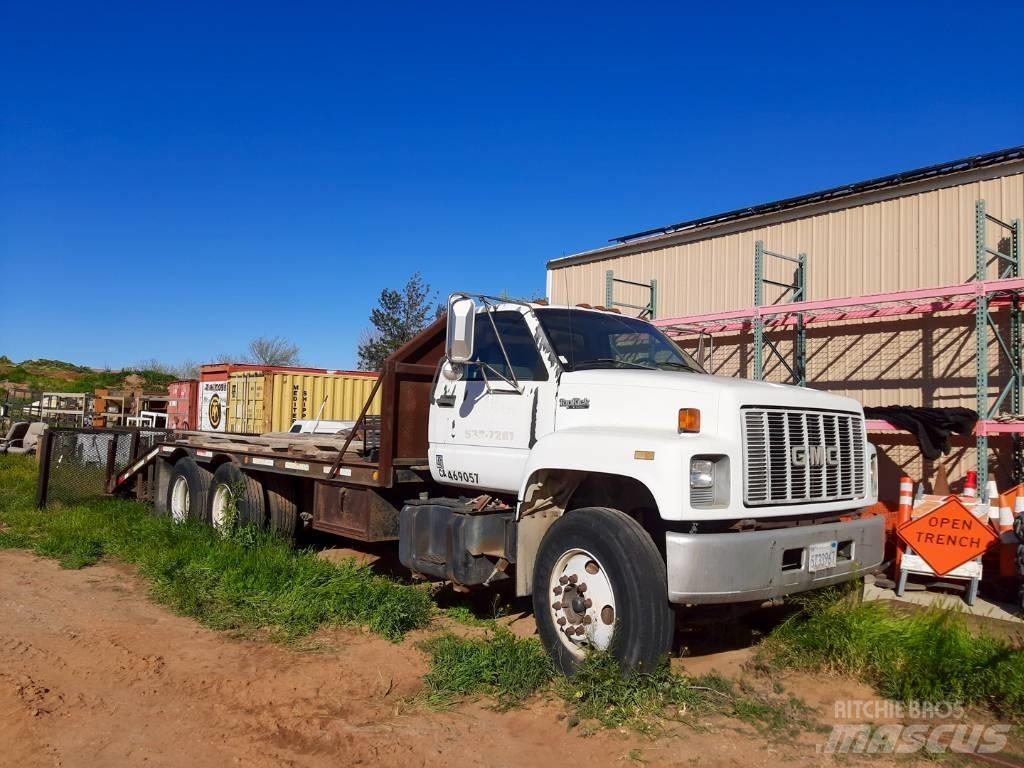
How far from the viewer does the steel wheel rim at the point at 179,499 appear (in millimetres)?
10117

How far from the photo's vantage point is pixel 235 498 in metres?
8.87

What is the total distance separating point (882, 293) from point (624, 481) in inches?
252

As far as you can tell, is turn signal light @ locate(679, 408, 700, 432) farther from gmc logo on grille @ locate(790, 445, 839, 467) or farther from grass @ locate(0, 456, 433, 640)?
grass @ locate(0, 456, 433, 640)

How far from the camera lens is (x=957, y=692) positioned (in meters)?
4.48

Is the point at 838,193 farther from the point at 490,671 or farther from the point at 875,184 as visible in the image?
the point at 490,671

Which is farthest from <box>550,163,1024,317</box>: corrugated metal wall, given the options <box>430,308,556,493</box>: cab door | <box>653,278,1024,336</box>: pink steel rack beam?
<box>430,308,556,493</box>: cab door

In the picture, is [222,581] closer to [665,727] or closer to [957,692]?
[665,727]

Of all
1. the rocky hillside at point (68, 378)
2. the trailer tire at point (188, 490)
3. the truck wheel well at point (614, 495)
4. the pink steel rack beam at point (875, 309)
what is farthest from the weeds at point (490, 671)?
the rocky hillside at point (68, 378)

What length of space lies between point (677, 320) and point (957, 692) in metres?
8.30

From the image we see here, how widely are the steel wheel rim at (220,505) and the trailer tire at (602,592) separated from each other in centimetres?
528

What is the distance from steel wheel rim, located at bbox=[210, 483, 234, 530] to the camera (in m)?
9.09

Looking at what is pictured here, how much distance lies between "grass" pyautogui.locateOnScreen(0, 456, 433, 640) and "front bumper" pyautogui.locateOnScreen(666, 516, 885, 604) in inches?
99.5

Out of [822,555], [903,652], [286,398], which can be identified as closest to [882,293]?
[903,652]

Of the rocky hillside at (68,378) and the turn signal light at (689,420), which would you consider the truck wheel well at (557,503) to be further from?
the rocky hillside at (68,378)
